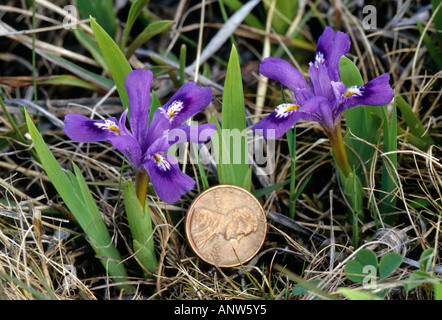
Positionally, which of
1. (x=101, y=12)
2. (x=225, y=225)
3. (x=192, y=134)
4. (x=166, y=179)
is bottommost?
(x=225, y=225)

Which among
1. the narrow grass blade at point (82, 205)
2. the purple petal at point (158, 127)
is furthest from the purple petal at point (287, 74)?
the narrow grass blade at point (82, 205)

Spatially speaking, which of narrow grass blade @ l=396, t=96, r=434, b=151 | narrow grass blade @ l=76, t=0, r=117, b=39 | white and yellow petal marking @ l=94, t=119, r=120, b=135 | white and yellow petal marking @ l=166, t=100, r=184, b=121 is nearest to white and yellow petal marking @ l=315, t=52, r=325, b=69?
narrow grass blade @ l=396, t=96, r=434, b=151

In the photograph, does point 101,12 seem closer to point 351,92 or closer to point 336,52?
point 336,52

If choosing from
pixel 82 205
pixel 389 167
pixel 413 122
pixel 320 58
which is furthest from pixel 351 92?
pixel 82 205

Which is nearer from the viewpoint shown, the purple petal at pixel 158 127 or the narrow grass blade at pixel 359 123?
the purple petal at pixel 158 127

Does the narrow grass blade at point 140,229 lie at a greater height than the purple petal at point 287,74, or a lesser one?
lesser

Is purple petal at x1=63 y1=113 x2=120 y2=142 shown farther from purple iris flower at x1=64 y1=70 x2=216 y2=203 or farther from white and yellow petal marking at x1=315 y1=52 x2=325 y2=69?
white and yellow petal marking at x1=315 y1=52 x2=325 y2=69

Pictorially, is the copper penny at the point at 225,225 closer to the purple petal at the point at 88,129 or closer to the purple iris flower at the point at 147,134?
the purple iris flower at the point at 147,134
